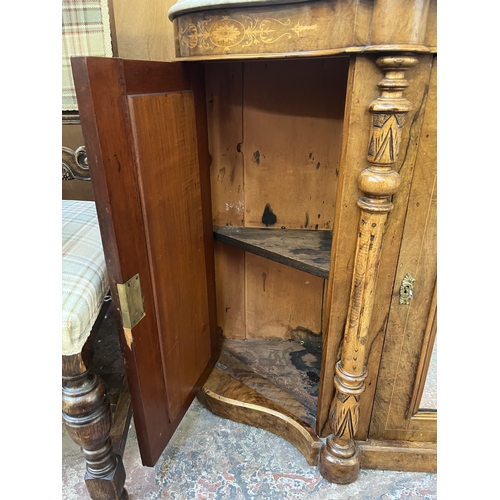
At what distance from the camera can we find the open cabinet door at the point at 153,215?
25.1 inches

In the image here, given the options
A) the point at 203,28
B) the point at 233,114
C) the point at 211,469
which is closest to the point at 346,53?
the point at 203,28

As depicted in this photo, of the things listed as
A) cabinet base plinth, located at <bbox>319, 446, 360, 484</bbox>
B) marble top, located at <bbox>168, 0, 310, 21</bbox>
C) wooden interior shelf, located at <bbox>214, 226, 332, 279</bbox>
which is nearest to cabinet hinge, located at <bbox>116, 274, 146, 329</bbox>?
wooden interior shelf, located at <bbox>214, 226, 332, 279</bbox>

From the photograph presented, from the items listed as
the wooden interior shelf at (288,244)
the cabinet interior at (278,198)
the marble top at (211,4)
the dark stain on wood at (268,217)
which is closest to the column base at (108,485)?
the cabinet interior at (278,198)

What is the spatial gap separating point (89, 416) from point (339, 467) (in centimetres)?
61

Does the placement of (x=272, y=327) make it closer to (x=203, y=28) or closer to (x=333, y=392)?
(x=333, y=392)

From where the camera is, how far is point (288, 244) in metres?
1.07

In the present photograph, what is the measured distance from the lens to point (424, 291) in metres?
0.84

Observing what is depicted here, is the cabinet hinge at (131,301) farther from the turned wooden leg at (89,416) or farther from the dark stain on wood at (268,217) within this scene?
the dark stain on wood at (268,217)

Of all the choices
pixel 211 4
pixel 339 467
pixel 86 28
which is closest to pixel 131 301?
pixel 211 4

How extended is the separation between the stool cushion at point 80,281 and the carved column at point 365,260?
53 cm

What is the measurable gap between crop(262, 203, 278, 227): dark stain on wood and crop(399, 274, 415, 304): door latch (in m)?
0.46

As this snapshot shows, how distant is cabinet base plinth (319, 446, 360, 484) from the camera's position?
974 millimetres

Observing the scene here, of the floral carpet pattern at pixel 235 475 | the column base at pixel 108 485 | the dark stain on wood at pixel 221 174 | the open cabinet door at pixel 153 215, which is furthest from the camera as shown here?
the dark stain on wood at pixel 221 174

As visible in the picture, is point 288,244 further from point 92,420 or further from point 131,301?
point 92,420
